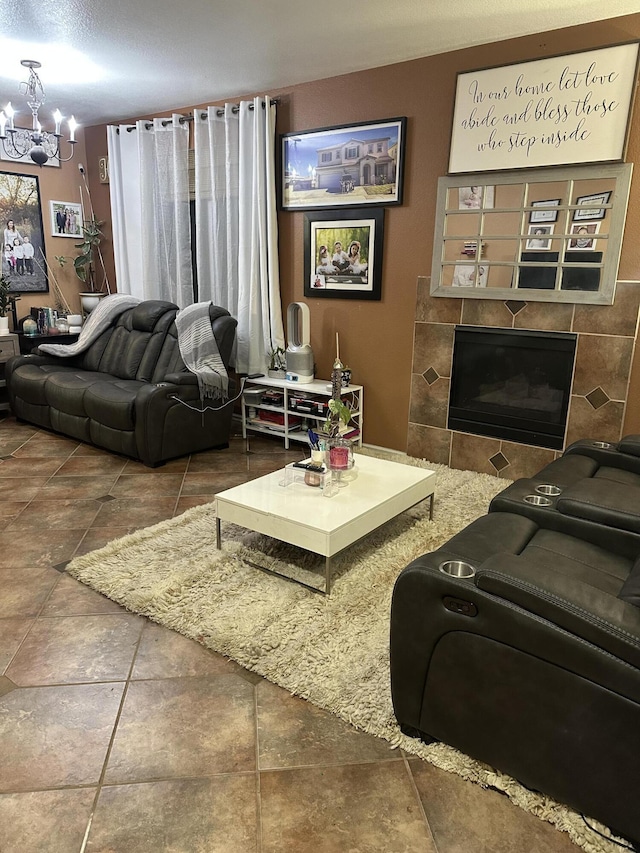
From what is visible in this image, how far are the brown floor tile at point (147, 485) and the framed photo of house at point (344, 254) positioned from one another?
5.81ft

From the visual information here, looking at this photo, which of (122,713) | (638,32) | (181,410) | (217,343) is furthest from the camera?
(217,343)

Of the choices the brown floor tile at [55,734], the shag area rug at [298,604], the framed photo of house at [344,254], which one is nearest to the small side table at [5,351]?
the framed photo of house at [344,254]

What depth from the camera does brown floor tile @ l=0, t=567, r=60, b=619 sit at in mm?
2398

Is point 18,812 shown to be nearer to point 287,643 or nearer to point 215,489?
point 287,643

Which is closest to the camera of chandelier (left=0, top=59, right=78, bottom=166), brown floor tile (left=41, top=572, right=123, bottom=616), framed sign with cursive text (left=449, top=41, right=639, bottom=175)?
brown floor tile (left=41, top=572, right=123, bottom=616)

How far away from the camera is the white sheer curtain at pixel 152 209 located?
4.97m

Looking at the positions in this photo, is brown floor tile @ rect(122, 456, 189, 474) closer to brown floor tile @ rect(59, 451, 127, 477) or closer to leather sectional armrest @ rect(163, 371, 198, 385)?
brown floor tile @ rect(59, 451, 127, 477)

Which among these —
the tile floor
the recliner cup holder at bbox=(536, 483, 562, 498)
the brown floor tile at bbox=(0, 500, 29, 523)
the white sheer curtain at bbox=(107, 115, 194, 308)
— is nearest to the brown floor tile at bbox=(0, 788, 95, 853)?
the tile floor

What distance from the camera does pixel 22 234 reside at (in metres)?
5.49

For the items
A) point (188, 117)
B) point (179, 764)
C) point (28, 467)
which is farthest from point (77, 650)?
point (188, 117)

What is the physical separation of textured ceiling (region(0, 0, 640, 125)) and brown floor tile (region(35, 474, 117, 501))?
102 inches

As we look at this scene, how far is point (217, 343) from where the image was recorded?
4348 millimetres

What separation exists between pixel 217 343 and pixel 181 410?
0.61 meters

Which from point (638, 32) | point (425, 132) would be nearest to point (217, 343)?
point (425, 132)
